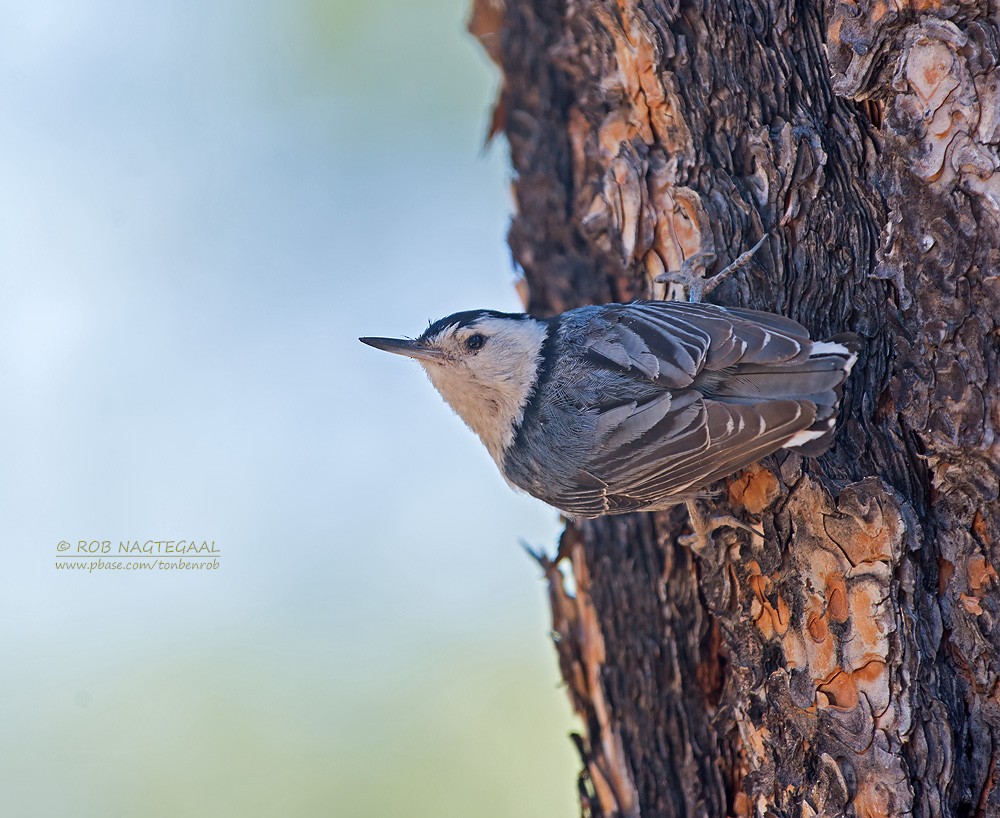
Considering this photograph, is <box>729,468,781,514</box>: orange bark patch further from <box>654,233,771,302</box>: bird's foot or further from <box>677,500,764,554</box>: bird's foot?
<box>654,233,771,302</box>: bird's foot

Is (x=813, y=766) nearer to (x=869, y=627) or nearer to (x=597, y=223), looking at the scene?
(x=869, y=627)

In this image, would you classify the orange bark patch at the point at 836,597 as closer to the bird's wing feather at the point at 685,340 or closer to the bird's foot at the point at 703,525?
the bird's foot at the point at 703,525

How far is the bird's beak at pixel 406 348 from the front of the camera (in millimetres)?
2730

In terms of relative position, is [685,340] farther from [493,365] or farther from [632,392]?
[493,365]

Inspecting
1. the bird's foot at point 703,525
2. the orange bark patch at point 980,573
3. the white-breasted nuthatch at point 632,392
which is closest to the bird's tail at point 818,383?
the white-breasted nuthatch at point 632,392

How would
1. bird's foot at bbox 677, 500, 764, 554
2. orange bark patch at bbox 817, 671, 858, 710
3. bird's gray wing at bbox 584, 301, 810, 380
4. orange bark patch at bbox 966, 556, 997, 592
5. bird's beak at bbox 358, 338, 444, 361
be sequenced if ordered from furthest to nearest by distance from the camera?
bird's beak at bbox 358, 338, 444, 361, bird's foot at bbox 677, 500, 764, 554, bird's gray wing at bbox 584, 301, 810, 380, orange bark patch at bbox 817, 671, 858, 710, orange bark patch at bbox 966, 556, 997, 592

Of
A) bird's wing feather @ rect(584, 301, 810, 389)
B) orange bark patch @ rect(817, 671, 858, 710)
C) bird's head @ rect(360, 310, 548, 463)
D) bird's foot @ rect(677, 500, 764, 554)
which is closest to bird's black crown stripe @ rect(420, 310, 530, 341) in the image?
bird's head @ rect(360, 310, 548, 463)

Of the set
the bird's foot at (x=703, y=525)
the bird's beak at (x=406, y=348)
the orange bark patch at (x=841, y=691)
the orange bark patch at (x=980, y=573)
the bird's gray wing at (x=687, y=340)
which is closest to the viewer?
the orange bark patch at (x=980, y=573)

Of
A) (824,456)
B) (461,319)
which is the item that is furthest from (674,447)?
(461,319)

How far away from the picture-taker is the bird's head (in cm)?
274

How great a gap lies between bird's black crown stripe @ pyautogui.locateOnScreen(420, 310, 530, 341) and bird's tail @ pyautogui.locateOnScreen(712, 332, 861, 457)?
2.88 ft

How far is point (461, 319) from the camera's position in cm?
277

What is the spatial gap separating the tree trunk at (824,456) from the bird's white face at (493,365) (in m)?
0.43

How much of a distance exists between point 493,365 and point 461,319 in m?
0.17
